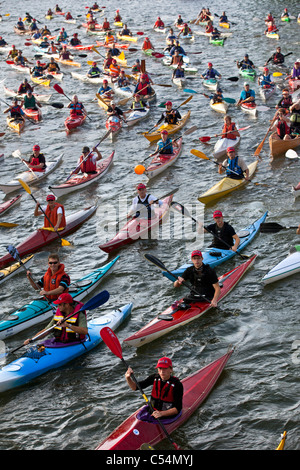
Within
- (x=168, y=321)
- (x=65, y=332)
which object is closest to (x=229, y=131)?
(x=168, y=321)

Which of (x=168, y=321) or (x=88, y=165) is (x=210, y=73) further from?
(x=168, y=321)

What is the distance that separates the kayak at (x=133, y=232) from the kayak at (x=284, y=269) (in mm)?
3274

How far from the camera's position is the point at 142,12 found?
143 feet

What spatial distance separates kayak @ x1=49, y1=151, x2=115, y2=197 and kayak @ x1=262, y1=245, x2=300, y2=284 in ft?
22.6

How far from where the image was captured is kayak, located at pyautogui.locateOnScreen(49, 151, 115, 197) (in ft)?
50.9

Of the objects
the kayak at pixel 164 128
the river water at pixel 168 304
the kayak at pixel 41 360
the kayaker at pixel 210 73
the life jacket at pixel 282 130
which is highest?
the kayaker at pixel 210 73

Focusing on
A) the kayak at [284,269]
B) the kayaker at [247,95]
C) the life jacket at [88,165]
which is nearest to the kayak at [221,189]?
the life jacket at [88,165]

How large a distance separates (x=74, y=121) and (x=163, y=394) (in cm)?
1575

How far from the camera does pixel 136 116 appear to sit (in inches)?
825

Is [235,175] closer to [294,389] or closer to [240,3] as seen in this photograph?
[294,389]

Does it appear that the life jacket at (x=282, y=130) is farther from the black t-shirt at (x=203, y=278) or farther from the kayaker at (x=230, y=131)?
the black t-shirt at (x=203, y=278)

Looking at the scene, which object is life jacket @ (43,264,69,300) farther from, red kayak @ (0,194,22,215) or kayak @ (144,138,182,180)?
kayak @ (144,138,182,180)

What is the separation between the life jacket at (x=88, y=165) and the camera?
16125mm
